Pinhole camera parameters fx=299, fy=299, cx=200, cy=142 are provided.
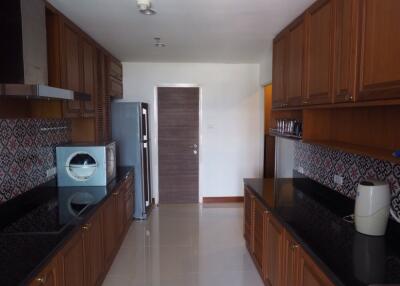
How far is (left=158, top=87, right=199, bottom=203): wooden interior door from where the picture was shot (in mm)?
5000

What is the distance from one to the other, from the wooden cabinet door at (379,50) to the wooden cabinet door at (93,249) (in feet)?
6.63

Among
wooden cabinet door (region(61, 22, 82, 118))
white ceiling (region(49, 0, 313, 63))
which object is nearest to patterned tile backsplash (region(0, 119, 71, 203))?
wooden cabinet door (region(61, 22, 82, 118))

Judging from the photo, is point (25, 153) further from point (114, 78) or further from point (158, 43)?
point (114, 78)

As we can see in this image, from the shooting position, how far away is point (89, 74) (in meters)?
3.25

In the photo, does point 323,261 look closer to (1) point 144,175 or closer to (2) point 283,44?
(2) point 283,44

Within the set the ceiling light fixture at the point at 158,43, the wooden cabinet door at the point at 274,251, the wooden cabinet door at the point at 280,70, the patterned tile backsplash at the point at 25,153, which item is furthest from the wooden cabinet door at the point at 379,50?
the patterned tile backsplash at the point at 25,153

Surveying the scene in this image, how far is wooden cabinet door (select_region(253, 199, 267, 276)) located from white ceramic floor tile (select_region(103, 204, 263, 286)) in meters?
0.21

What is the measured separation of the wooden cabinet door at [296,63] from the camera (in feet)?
7.97

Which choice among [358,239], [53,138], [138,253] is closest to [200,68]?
[53,138]

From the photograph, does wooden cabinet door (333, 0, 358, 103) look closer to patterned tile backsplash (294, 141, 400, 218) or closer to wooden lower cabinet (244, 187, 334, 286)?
patterned tile backsplash (294, 141, 400, 218)

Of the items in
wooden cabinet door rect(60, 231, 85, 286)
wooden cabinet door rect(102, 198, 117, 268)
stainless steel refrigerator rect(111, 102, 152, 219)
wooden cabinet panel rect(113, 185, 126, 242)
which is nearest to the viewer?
wooden cabinet door rect(60, 231, 85, 286)

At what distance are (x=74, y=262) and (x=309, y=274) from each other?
1.45 metres

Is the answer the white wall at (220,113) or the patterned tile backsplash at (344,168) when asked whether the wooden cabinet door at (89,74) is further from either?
the patterned tile backsplash at (344,168)

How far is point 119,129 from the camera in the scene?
428 cm
